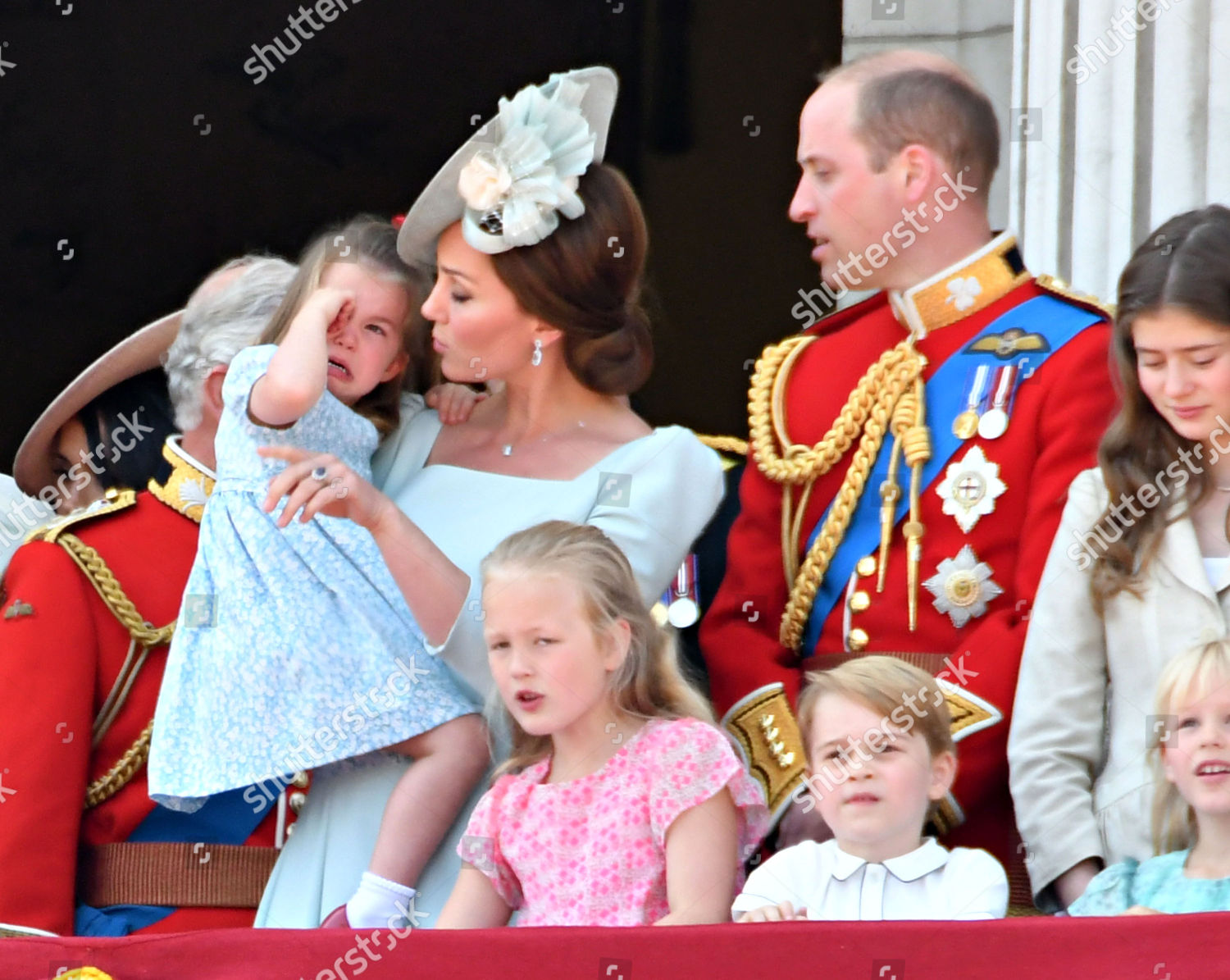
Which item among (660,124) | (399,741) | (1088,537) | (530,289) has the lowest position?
(399,741)

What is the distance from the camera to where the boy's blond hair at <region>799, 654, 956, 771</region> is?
8.89 feet

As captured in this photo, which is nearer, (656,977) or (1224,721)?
(656,977)

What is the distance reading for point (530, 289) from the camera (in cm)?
315

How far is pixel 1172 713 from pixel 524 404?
1.06 metres

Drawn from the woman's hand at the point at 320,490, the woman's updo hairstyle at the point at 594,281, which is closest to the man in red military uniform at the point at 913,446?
the woman's updo hairstyle at the point at 594,281

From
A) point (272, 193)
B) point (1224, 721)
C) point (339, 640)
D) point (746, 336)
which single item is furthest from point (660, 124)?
point (1224, 721)

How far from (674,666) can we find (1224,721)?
69cm

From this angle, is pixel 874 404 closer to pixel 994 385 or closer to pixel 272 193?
pixel 994 385

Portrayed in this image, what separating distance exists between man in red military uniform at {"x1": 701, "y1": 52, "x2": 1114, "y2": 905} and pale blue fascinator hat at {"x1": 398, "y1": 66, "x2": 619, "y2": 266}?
323 mm

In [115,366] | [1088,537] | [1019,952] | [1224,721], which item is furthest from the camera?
[115,366]

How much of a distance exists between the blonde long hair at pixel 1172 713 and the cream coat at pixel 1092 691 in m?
0.06

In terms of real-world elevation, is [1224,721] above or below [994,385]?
below
